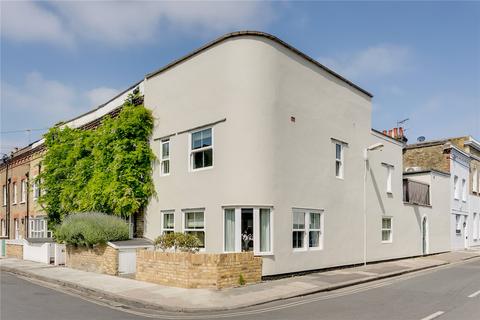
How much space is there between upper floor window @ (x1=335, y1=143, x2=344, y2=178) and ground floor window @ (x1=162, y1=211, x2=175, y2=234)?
7058 mm

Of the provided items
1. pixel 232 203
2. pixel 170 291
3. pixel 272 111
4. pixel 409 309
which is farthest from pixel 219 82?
pixel 409 309

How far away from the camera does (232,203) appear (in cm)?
1498

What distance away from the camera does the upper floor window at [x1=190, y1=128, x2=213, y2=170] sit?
53.3ft

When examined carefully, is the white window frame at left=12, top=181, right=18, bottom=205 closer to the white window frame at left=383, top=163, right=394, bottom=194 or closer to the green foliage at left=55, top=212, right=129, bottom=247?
the green foliage at left=55, top=212, right=129, bottom=247

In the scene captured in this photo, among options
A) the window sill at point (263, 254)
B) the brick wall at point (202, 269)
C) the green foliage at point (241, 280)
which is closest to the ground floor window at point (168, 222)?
the brick wall at point (202, 269)

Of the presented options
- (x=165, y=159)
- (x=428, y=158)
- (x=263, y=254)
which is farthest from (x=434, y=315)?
(x=428, y=158)

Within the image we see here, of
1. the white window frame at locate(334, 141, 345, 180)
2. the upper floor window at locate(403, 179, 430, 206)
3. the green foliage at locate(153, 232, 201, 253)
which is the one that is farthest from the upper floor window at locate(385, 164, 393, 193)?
the green foliage at locate(153, 232, 201, 253)

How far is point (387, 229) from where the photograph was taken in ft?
74.3

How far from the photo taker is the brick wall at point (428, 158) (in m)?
30.9

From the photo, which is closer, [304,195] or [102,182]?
[304,195]

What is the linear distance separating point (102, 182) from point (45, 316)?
10.5m

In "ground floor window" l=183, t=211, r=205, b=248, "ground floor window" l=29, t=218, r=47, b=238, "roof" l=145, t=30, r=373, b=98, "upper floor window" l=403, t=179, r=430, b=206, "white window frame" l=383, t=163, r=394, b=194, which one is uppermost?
"roof" l=145, t=30, r=373, b=98

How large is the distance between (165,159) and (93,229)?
3912 mm

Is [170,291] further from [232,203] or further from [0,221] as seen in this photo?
[0,221]
